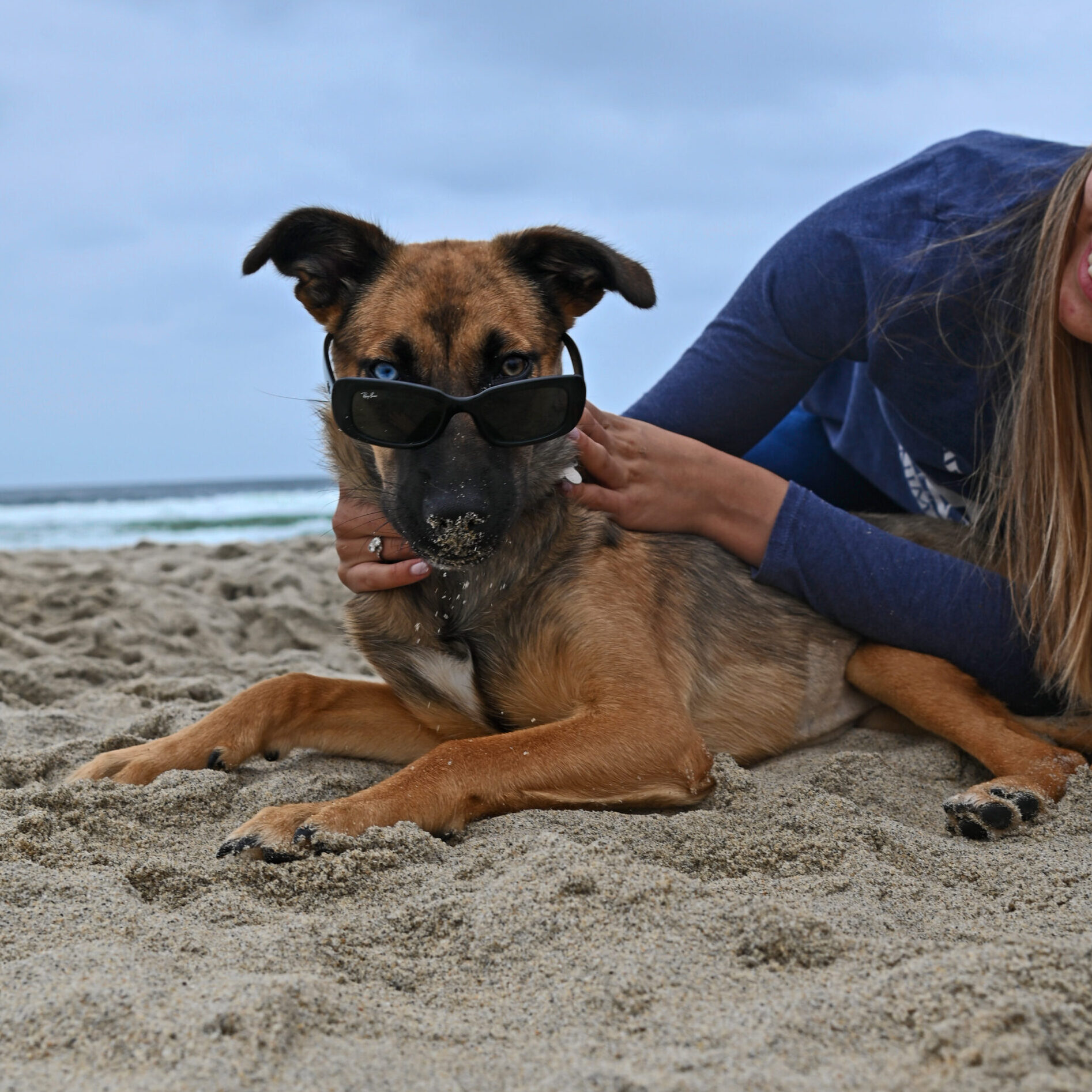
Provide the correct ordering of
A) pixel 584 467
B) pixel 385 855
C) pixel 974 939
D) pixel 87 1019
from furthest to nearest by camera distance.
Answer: pixel 584 467 → pixel 385 855 → pixel 974 939 → pixel 87 1019

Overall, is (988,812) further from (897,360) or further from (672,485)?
(897,360)

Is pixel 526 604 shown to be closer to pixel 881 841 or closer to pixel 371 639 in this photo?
pixel 371 639

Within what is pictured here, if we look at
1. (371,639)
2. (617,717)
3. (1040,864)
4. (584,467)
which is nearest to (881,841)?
(1040,864)

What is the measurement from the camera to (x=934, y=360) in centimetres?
347

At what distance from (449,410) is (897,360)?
5.81 ft

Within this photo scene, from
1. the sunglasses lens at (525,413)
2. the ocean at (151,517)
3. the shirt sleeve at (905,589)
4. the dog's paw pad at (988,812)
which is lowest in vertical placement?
the ocean at (151,517)

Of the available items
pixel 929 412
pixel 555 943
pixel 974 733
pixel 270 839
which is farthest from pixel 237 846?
pixel 929 412

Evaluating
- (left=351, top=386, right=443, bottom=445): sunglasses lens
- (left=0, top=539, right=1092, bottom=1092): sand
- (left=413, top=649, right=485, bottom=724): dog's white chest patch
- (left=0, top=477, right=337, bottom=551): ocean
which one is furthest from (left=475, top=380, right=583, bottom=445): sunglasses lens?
(left=0, top=477, right=337, bottom=551): ocean

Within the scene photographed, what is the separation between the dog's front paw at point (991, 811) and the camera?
257cm

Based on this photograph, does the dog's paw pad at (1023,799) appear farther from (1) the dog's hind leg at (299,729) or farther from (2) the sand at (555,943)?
(1) the dog's hind leg at (299,729)

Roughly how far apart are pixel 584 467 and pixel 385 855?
1.53m

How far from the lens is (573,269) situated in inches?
127

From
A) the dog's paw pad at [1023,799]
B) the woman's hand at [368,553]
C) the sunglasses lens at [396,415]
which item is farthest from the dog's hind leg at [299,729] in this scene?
the dog's paw pad at [1023,799]

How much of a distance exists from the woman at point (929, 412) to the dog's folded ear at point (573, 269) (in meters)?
0.43
